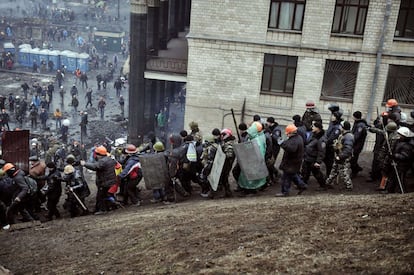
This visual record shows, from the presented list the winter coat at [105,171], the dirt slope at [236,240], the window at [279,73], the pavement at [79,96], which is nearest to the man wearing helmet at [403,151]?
the dirt slope at [236,240]

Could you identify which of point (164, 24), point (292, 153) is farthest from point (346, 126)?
point (164, 24)

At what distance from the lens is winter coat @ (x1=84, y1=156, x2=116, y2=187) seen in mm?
10086

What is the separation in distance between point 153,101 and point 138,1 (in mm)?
5016

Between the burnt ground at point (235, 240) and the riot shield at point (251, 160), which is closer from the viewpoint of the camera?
the burnt ground at point (235, 240)

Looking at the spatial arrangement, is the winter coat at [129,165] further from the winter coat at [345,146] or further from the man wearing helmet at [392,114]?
the man wearing helmet at [392,114]

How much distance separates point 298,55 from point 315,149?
9073 mm

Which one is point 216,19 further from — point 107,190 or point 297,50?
point 107,190

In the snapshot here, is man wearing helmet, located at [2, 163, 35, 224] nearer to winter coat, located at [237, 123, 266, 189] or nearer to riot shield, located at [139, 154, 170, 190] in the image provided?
riot shield, located at [139, 154, 170, 190]

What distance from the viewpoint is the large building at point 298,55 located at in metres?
17.7

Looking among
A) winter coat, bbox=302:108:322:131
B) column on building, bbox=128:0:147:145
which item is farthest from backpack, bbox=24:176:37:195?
column on building, bbox=128:0:147:145

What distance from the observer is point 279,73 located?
18.8 meters

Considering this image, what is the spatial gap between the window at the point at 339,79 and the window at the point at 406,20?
2002mm

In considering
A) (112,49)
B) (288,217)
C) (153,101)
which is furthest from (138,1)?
(112,49)

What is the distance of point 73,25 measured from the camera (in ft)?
169
